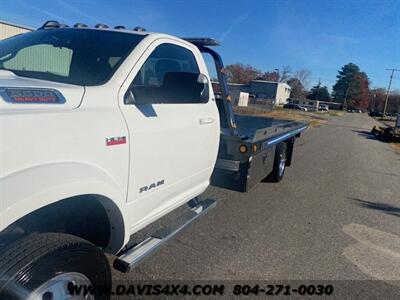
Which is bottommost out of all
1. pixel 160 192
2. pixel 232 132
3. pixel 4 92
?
pixel 160 192

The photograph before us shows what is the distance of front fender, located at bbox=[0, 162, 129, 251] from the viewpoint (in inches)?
62.2

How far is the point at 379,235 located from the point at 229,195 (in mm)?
2423

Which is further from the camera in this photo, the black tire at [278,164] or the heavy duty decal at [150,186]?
the black tire at [278,164]

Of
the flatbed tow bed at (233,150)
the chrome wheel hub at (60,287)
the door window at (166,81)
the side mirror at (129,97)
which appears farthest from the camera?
the flatbed tow bed at (233,150)

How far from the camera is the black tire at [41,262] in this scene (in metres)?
1.68

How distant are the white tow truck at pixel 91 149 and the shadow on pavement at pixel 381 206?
3924 millimetres

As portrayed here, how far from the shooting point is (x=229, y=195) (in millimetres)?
6277

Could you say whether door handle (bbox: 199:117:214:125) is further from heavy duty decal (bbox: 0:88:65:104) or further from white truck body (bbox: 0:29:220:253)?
heavy duty decal (bbox: 0:88:65:104)

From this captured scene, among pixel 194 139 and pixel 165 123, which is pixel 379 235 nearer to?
pixel 194 139

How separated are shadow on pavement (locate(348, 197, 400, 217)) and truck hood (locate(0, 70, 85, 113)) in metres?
5.92

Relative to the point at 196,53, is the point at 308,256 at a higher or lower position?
lower

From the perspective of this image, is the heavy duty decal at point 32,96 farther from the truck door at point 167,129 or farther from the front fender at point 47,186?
the truck door at point 167,129

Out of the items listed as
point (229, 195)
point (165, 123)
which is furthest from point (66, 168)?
point (229, 195)

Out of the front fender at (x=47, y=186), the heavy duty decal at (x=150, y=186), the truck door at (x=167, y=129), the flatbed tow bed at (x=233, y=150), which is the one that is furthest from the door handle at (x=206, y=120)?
the front fender at (x=47, y=186)
